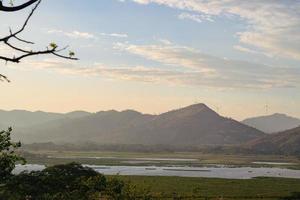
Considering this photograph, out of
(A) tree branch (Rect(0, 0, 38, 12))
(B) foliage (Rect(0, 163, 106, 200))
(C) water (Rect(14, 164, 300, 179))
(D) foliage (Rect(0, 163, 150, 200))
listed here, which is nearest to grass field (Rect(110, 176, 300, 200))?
(C) water (Rect(14, 164, 300, 179))

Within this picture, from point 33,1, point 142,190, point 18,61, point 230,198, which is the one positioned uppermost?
point 33,1

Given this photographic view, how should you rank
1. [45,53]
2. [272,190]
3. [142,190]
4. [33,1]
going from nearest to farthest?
[33,1] → [45,53] → [142,190] → [272,190]

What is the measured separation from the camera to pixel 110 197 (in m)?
18.0

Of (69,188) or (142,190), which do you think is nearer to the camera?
(142,190)

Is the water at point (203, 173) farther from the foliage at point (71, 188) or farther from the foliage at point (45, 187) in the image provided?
the foliage at point (71, 188)

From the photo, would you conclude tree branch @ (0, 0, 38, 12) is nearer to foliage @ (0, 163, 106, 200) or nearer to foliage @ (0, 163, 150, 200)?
foliage @ (0, 163, 150, 200)

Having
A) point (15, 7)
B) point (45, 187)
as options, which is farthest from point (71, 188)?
point (15, 7)

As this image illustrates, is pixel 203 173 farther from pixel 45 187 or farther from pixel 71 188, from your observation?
pixel 71 188

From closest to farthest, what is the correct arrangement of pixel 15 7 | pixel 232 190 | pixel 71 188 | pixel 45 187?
1. pixel 15 7
2. pixel 71 188
3. pixel 45 187
4. pixel 232 190

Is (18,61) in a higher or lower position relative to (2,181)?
higher

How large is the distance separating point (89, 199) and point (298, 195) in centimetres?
6880

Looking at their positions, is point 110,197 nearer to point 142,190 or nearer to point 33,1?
point 142,190

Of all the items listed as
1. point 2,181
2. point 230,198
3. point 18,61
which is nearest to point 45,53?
point 18,61

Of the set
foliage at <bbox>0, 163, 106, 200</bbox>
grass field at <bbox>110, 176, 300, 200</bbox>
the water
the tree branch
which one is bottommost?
grass field at <bbox>110, 176, 300, 200</bbox>
